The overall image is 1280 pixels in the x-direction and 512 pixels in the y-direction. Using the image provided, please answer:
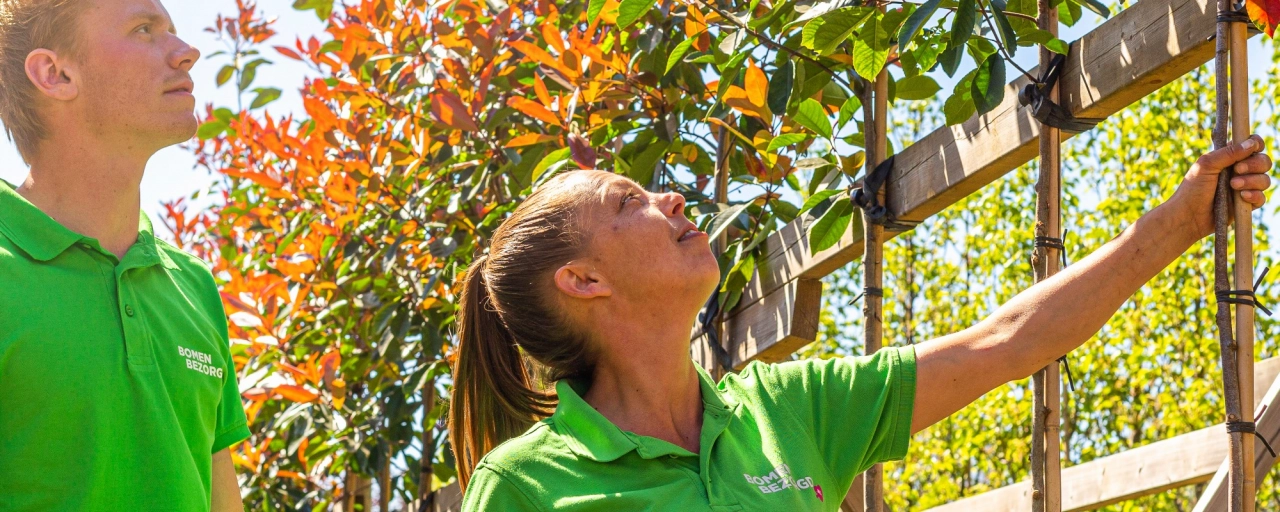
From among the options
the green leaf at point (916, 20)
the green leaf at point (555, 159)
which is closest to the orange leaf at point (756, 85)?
the green leaf at point (555, 159)

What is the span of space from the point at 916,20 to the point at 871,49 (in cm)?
17

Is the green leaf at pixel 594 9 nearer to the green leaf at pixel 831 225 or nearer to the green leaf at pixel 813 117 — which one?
the green leaf at pixel 813 117

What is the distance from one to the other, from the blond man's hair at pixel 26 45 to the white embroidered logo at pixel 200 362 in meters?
0.34

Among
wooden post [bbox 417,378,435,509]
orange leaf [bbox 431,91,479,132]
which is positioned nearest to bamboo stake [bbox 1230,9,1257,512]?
orange leaf [bbox 431,91,479,132]

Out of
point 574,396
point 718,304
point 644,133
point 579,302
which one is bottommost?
point 574,396

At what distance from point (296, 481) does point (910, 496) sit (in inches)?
152

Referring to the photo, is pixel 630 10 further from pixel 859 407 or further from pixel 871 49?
pixel 859 407

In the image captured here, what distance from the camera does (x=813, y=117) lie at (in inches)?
86.8

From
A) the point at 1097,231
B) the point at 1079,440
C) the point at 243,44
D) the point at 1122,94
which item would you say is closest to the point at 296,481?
the point at 243,44

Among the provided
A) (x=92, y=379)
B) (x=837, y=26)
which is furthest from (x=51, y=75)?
(x=837, y=26)

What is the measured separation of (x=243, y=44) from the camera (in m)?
4.11

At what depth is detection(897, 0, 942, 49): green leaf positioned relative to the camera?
1572 mm

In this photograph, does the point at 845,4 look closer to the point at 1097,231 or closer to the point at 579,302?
the point at 579,302

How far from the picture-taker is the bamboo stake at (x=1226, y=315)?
141 centimetres
